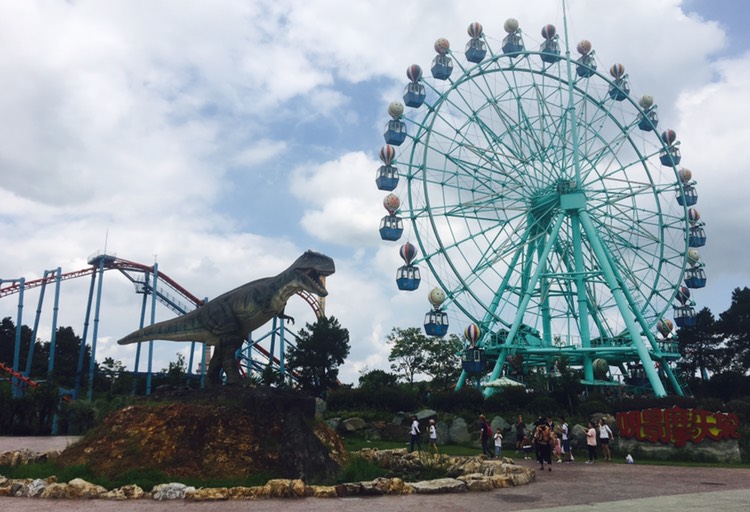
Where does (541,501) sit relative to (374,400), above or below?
below

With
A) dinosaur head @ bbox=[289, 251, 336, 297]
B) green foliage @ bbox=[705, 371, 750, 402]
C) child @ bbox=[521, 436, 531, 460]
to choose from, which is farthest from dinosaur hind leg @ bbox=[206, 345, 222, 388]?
green foliage @ bbox=[705, 371, 750, 402]

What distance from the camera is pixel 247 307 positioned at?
13.3 metres

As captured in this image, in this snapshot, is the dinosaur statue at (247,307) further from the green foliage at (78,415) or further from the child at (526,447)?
the green foliage at (78,415)

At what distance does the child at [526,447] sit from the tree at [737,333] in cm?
2850

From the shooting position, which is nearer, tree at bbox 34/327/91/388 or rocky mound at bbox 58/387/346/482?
rocky mound at bbox 58/387/346/482

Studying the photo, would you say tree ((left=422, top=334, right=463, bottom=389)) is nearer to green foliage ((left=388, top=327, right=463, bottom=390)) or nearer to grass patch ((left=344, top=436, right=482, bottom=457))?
green foliage ((left=388, top=327, right=463, bottom=390))

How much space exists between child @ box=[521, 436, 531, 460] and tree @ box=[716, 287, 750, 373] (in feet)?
93.5

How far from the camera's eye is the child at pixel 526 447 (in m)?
Answer: 17.8

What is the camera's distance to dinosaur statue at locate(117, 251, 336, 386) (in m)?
13.2

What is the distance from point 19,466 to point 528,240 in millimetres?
26103

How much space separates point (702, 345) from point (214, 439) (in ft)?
133

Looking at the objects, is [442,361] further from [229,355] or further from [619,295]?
[229,355]

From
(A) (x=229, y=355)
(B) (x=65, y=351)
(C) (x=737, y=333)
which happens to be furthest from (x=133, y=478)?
(B) (x=65, y=351)

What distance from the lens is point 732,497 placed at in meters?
9.42
